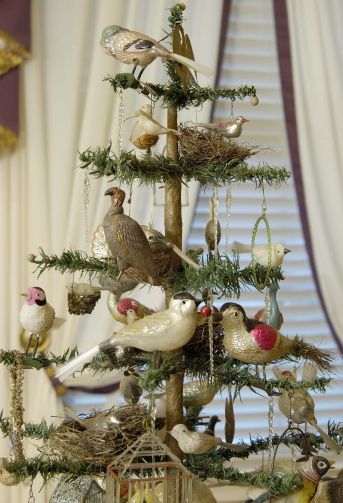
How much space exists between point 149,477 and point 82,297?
0.33 metres

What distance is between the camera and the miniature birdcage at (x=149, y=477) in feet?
3.72

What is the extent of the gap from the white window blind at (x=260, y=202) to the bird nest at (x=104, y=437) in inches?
35.0

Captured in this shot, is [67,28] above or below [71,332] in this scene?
above

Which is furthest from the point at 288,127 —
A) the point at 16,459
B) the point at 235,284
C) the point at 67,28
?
the point at 16,459

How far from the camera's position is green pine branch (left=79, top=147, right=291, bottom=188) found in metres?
1.19

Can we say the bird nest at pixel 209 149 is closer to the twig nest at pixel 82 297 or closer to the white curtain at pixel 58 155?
the twig nest at pixel 82 297

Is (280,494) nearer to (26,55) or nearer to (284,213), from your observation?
(284,213)

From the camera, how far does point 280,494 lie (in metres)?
1.25

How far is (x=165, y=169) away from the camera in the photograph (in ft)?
4.11

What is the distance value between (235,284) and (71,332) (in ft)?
2.75

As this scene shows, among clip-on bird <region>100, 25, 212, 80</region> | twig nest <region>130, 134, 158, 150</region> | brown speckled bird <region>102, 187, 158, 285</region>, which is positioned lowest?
brown speckled bird <region>102, 187, 158, 285</region>

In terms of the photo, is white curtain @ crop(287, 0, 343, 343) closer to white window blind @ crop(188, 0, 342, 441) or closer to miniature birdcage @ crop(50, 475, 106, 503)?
white window blind @ crop(188, 0, 342, 441)

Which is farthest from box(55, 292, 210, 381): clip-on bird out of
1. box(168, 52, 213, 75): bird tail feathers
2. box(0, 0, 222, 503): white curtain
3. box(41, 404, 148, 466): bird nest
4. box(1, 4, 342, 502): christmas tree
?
box(0, 0, 222, 503): white curtain

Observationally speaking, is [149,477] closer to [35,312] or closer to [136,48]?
[35,312]
